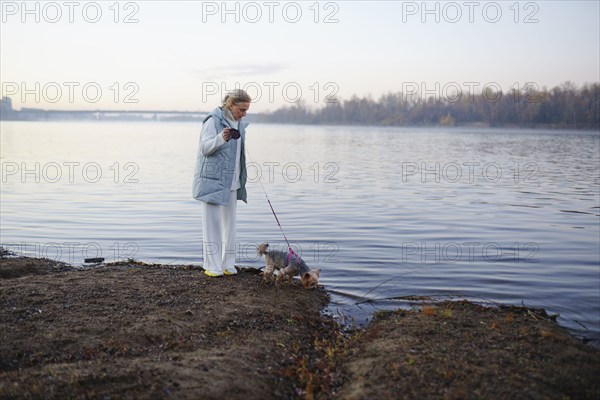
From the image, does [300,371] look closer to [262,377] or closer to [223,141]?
[262,377]

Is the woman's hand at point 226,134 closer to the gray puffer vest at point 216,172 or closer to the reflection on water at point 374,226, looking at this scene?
the gray puffer vest at point 216,172

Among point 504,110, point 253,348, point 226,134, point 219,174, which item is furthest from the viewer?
point 504,110

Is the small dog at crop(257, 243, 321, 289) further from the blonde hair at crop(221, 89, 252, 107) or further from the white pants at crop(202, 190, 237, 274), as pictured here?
the blonde hair at crop(221, 89, 252, 107)

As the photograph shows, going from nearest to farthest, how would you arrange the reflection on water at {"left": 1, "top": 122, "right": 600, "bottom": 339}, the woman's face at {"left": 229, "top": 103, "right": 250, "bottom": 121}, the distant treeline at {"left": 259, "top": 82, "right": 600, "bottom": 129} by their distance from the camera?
the woman's face at {"left": 229, "top": 103, "right": 250, "bottom": 121} → the reflection on water at {"left": 1, "top": 122, "right": 600, "bottom": 339} → the distant treeline at {"left": 259, "top": 82, "right": 600, "bottom": 129}

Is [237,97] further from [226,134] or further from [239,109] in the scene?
[226,134]

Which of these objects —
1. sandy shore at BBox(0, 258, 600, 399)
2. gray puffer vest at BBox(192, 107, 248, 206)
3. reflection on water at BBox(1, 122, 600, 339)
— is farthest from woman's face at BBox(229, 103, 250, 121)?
reflection on water at BBox(1, 122, 600, 339)

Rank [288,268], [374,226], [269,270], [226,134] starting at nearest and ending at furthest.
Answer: [226,134]
[288,268]
[269,270]
[374,226]

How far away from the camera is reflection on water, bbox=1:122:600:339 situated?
9.55m

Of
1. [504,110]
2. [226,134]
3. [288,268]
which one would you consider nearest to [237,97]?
[226,134]

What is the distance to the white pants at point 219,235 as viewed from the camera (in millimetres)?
8312

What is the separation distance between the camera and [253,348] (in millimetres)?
5793

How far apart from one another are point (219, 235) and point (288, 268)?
1.11 meters

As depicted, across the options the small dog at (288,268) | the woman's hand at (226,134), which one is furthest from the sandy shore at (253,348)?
the woman's hand at (226,134)

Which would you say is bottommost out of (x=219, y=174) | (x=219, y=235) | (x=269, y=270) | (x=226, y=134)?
(x=269, y=270)
